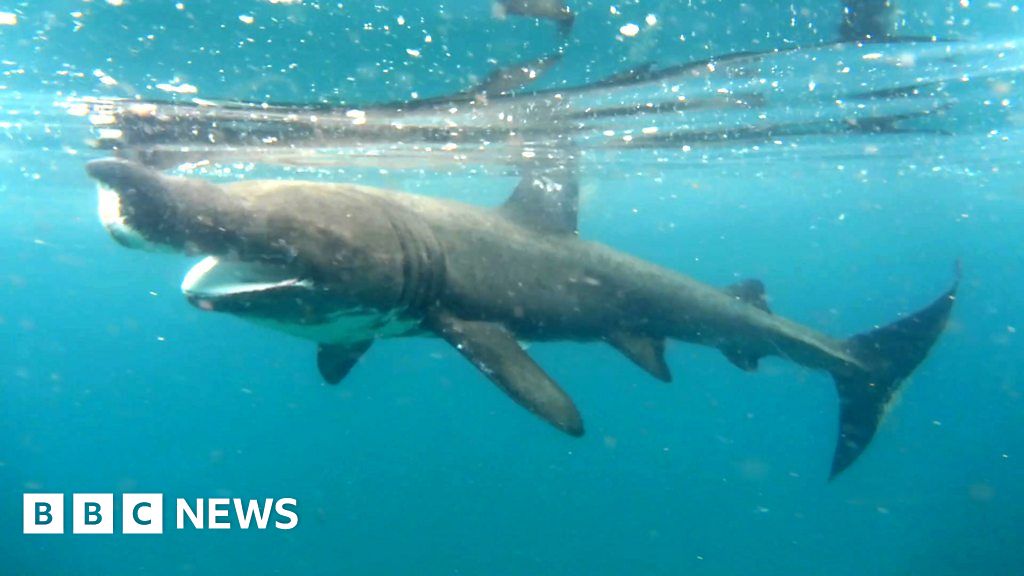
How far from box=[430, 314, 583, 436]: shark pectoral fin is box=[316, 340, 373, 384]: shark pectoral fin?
6.22 ft

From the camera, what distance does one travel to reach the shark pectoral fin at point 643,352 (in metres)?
7.77

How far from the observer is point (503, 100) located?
1270 cm

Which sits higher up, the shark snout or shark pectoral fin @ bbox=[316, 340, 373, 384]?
the shark snout

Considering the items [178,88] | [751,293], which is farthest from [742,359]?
[178,88]

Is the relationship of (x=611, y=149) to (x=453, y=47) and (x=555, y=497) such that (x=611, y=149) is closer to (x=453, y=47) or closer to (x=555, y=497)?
(x=453, y=47)

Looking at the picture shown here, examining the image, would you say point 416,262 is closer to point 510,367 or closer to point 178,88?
point 510,367

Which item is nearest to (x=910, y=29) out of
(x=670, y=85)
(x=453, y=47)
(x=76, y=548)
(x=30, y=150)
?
(x=670, y=85)

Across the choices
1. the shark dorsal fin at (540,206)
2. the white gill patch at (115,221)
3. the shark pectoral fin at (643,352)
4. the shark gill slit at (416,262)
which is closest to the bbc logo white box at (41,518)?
the shark dorsal fin at (540,206)

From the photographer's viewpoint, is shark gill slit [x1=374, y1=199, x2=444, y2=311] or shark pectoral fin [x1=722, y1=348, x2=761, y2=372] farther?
shark pectoral fin [x1=722, y1=348, x2=761, y2=372]

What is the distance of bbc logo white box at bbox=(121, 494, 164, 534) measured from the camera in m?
29.7

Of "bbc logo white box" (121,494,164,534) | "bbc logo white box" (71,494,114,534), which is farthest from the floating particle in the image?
"bbc logo white box" (71,494,114,534)

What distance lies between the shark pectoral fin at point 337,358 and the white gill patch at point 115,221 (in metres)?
3.54

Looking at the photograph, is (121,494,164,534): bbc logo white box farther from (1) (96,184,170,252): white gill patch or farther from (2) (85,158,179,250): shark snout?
(2) (85,158,179,250): shark snout

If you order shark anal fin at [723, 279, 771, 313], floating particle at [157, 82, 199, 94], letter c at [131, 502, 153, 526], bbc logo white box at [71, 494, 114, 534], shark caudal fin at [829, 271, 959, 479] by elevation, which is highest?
floating particle at [157, 82, 199, 94]
